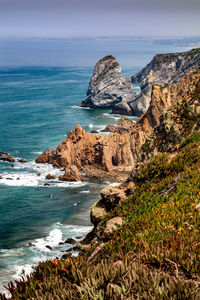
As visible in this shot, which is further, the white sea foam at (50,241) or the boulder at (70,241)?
the boulder at (70,241)

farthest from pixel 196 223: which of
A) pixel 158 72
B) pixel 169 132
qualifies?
pixel 158 72

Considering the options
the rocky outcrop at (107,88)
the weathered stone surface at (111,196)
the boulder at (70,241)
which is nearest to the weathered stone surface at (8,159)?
the boulder at (70,241)

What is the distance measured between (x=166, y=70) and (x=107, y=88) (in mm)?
50955

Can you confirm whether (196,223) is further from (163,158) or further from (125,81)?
(125,81)

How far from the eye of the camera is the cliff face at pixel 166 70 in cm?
12269

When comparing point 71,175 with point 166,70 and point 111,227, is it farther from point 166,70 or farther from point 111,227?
point 166,70

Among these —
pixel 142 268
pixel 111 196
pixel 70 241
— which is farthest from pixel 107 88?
pixel 142 268

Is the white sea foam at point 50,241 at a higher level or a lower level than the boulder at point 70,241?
lower

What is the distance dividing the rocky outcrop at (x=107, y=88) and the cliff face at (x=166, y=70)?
28.5 feet

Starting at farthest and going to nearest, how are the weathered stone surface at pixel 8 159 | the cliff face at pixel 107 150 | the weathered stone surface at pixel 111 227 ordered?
1. the weathered stone surface at pixel 8 159
2. the cliff face at pixel 107 150
3. the weathered stone surface at pixel 111 227

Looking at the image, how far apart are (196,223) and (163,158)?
29.1ft

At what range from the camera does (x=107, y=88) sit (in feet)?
489

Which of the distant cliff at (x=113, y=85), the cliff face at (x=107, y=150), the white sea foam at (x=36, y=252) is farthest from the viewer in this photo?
the distant cliff at (x=113, y=85)

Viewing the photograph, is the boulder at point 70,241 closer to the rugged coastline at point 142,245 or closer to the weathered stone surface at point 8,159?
the rugged coastline at point 142,245
